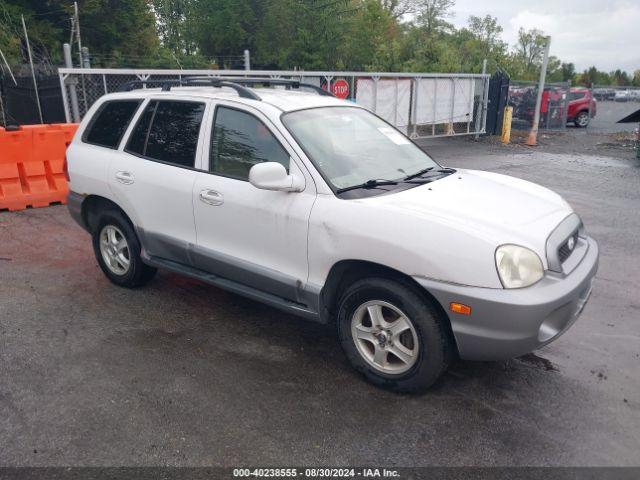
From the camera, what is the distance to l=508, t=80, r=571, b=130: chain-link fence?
70.1 feet

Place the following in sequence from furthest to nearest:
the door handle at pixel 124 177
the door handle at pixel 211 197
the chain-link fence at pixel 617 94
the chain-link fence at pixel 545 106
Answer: the chain-link fence at pixel 617 94 → the chain-link fence at pixel 545 106 → the door handle at pixel 124 177 → the door handle at pixel 211 197

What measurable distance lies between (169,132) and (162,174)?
37cm

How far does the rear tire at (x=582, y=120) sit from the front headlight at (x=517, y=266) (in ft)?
72.3

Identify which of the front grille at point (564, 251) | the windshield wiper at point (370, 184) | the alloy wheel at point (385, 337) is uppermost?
the windshield wiper at point (370, 184)

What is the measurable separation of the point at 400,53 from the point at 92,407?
2622 centimetres

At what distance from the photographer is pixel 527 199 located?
153 inches

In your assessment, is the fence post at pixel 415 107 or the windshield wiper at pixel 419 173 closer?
the windshield wiper at pixel 419 173

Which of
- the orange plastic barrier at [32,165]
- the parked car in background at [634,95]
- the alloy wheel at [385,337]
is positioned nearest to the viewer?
the alloy wheel at [385,337]

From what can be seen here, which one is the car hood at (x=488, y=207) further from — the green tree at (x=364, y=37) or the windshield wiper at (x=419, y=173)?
the green tree at (x=364, y=37)

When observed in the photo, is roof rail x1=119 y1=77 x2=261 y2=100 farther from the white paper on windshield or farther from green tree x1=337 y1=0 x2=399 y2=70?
green tree x1=337 y1=0 x2=399 y2=70

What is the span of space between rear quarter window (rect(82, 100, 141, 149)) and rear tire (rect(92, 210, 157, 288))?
0.66m

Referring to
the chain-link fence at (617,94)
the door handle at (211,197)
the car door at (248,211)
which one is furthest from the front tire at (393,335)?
the chain-link fence at (617,94)

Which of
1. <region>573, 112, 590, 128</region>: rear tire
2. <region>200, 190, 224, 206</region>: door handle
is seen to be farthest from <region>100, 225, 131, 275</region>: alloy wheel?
<region>573, 112, 590, 128</region>: rear tire

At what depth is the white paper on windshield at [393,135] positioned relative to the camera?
452 cm
